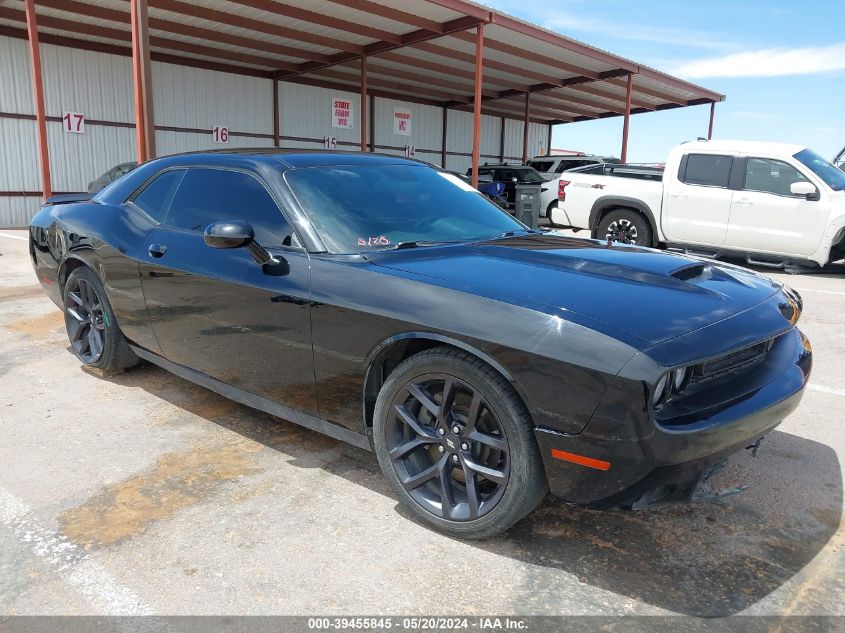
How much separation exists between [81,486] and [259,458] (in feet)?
2.61

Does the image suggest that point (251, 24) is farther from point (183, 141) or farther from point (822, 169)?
point (822, 169)

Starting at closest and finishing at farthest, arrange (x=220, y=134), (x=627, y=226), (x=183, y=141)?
1. (x=627, y=226)
2. (x=183, y=141)
3. (x=220, y=134)

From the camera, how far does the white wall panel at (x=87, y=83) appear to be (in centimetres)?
1612

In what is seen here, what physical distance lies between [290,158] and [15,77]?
52.9 ft

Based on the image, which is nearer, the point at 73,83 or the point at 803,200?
the point at 803,200

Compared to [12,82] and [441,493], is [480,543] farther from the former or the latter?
[12,82]

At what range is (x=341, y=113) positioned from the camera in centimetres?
2212

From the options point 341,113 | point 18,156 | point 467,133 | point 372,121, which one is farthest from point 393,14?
point 467,133

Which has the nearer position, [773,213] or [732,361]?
[732,361]

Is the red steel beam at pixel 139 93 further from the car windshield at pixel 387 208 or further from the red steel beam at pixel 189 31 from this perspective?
the car windshield at pixel 387 208

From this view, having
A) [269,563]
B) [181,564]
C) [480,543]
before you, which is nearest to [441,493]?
[480,543]

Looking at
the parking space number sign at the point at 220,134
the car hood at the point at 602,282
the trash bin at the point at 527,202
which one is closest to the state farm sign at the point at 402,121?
the parking space number sign at the point at 220,134

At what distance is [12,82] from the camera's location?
51.1 ft

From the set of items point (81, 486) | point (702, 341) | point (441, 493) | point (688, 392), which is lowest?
point (81, 486)
